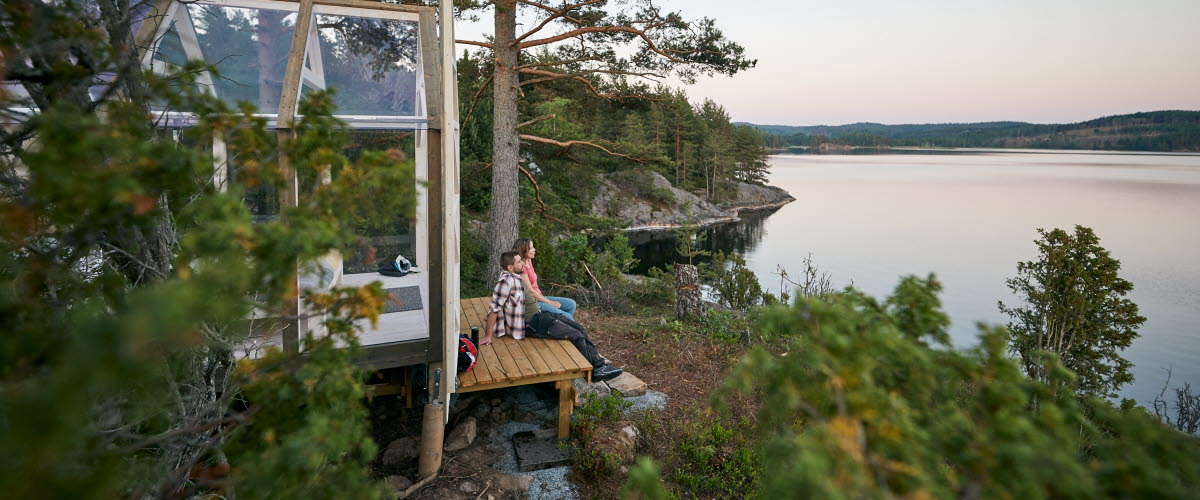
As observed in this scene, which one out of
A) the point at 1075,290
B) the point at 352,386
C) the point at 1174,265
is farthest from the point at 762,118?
the point at 352,386

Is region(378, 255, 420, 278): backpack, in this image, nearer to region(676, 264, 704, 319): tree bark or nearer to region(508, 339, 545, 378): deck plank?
region(508, 339, 545, 378): deck plank

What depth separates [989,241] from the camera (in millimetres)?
26422

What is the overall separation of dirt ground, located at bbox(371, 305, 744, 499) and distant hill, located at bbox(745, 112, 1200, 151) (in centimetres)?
7435

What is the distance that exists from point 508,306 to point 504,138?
15.2 feet

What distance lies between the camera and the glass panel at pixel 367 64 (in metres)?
4.07

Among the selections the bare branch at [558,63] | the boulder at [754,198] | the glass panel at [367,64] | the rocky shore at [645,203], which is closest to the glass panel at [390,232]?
the glass panel at [367,64]

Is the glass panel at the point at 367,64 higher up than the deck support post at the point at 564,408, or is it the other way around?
the glass panel at the point at 367,64

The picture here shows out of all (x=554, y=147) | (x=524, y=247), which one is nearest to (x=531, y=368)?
(x=524, y=247)

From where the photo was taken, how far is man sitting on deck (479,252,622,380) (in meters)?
5.00

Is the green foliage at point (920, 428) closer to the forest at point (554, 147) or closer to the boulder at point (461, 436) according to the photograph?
the boulder at point (461, 436)

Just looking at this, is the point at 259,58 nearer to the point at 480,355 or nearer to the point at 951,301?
the point at 480,355

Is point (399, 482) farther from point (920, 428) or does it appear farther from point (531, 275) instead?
point (920, 428)

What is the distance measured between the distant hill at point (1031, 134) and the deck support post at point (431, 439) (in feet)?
255

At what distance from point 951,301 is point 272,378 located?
19261mm
